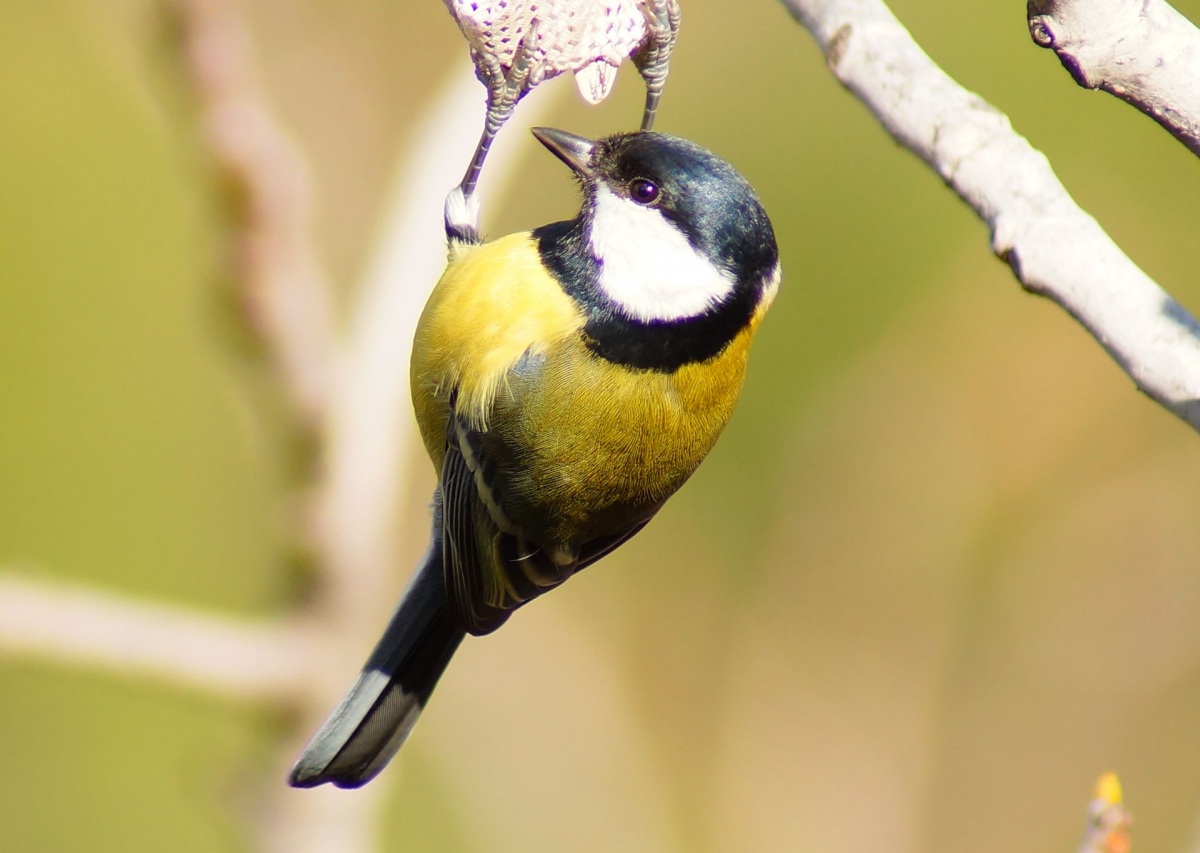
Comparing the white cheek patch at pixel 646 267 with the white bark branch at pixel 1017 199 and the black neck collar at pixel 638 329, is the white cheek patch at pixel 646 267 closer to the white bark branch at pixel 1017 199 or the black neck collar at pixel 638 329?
the black neck collar at pixel 638 329

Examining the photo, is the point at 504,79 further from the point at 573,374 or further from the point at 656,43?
the point at 573,374

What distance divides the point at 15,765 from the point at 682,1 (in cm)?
255

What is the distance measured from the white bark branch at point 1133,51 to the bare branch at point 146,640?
147 centimetres

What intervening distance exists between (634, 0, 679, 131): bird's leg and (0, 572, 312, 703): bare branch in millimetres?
1037

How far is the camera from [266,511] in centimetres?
321

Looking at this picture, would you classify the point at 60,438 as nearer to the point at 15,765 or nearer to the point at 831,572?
the point at 15,765

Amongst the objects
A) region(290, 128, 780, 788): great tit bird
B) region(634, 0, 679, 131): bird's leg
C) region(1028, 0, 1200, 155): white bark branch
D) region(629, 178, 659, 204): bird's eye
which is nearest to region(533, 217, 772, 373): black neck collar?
region(290, 128, 780, 788): great tit bird

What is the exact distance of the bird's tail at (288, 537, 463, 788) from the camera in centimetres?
193

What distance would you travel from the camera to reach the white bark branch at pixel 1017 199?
3.46 feet

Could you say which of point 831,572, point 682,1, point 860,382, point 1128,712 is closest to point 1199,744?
point 1128,712

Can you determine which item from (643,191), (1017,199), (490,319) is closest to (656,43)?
(643,191)

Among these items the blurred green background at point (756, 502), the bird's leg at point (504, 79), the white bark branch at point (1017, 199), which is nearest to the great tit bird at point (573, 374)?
→ the bird's leg at point (504, 79)

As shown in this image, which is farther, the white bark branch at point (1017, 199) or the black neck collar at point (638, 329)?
the black neck collar at point (638, 329)

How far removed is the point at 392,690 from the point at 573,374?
607mm
